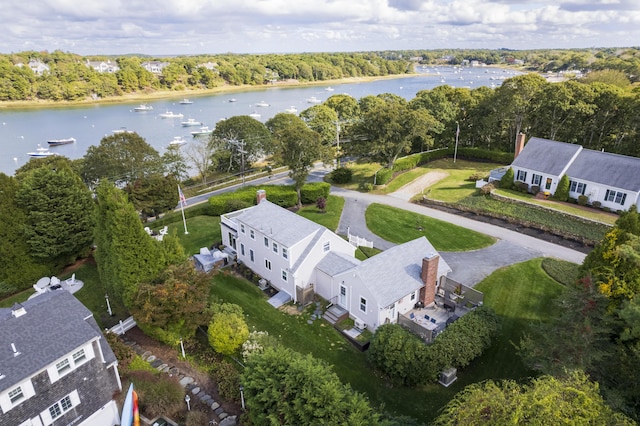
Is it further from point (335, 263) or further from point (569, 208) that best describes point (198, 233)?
point (569, 208)

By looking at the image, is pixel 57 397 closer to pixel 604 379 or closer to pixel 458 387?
pixel 458 387

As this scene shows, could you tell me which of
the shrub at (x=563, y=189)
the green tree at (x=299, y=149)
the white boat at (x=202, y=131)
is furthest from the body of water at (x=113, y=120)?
the shrub at (x=563, y=189)

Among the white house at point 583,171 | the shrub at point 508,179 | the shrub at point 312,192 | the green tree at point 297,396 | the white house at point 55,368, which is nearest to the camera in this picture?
the green tree at point 297,396

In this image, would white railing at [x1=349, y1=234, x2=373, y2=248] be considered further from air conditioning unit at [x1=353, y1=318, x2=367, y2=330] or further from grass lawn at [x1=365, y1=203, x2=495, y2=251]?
air conditioning unit at [x1=353, y1=318, x2=367, y2=330]

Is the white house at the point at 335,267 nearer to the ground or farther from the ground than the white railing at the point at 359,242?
farther from the ground

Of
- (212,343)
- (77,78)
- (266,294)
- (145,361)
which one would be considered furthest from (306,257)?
(77,78)

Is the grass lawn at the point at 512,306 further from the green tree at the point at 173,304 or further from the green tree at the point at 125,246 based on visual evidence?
the green tree at the point at 125,246

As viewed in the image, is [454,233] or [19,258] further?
[454,233]
